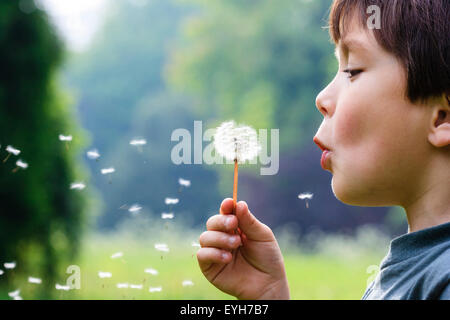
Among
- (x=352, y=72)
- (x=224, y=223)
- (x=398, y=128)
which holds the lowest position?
(x=224, y=223)

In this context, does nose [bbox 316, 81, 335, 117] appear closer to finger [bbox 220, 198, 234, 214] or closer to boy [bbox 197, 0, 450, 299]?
boy [bbox 197, 0, 450, 299]

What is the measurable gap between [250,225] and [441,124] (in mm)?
416

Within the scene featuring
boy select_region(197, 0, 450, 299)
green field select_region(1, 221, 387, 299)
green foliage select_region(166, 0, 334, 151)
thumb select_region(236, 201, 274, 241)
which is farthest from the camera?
green foliage select_region(166, 0, 334, 151)

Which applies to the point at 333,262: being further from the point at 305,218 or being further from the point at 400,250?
the point at 400,250

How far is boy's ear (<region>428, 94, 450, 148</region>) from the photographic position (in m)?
0.83

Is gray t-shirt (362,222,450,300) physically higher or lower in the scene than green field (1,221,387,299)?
lower

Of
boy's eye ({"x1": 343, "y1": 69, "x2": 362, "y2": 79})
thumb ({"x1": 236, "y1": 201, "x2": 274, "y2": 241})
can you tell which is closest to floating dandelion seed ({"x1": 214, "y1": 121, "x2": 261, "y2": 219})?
thumb ({"x1": 236, "y1": 201, "x2": 274, "y2": 241})

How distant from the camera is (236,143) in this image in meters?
1.01

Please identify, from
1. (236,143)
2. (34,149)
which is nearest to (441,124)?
(236,143)

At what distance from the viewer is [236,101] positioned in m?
8.88

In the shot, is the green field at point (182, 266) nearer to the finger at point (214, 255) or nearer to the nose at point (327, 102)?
the finger at point (214, 255)

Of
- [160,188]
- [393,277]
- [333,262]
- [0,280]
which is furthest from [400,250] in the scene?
[160,188]

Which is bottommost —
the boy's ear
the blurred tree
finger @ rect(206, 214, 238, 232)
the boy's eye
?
finger @ rect(206, 214, 238, 232)

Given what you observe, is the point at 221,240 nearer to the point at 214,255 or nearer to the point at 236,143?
the point at 214,255
